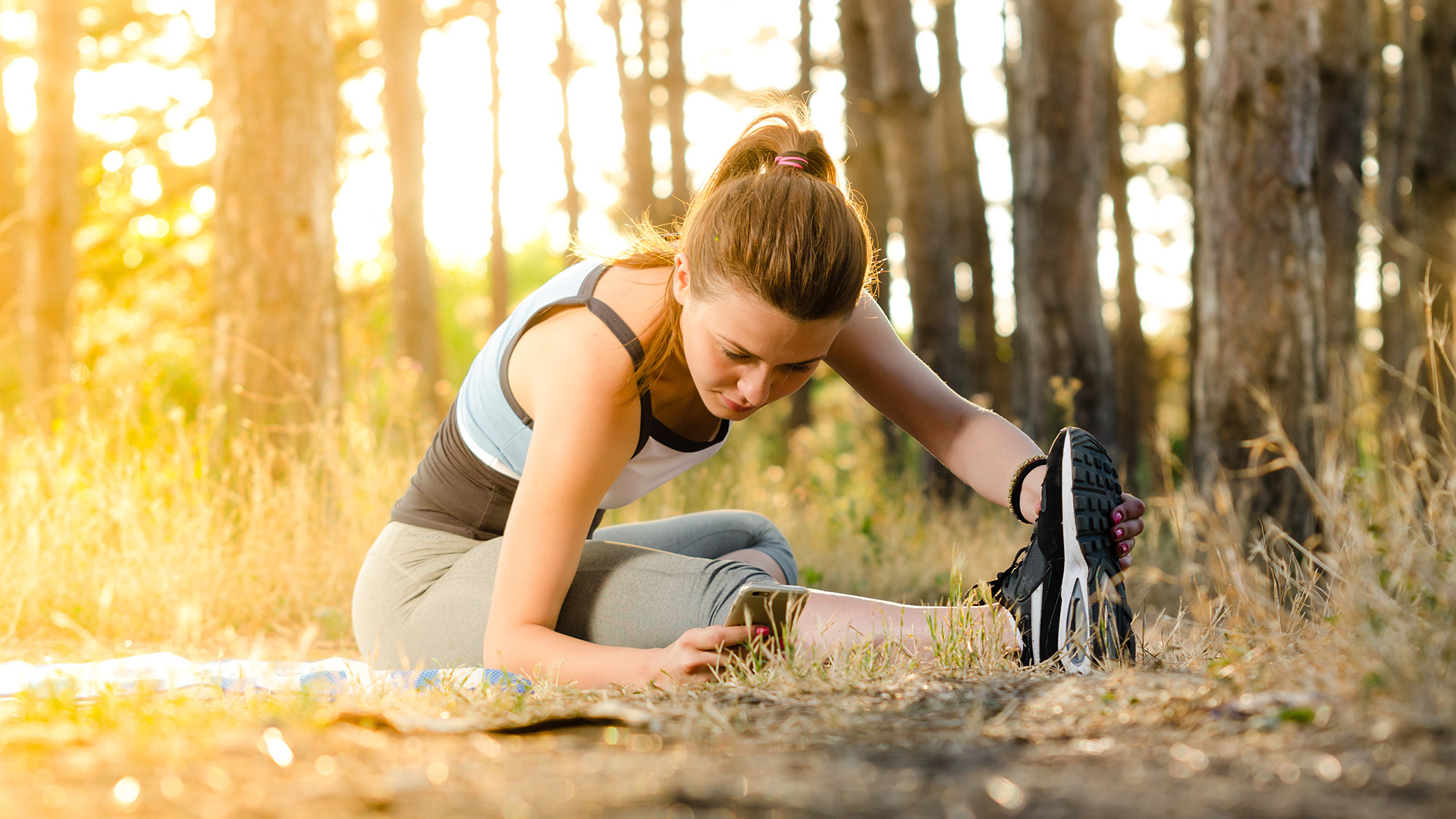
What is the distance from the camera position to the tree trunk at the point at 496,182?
1452 cm

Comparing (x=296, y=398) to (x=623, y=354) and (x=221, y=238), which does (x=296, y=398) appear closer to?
(x=221, y=238)

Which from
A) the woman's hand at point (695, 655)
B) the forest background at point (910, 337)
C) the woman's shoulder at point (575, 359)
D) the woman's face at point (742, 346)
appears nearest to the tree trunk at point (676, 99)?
the forest background at point (910, 337)

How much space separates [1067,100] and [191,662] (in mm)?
5882

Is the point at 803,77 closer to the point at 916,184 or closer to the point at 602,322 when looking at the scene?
the point at 916,184

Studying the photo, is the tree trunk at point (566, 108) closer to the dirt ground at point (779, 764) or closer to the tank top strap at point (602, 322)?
the tank top strap at point (602, 322)

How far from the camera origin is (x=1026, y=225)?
Result: 6.86m

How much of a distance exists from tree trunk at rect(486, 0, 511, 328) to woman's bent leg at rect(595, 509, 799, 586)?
10698mm

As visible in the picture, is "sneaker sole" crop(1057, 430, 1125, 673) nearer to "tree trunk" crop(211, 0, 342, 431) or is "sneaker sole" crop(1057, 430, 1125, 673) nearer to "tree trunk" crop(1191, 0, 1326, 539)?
"tree trunk" crop(1191, 0, 1326, 539)

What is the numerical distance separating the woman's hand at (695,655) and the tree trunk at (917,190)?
17.6 feet

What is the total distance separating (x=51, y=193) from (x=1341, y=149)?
32.5 ft

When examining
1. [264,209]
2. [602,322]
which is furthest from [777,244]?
[264,209]

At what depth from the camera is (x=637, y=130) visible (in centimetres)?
1148

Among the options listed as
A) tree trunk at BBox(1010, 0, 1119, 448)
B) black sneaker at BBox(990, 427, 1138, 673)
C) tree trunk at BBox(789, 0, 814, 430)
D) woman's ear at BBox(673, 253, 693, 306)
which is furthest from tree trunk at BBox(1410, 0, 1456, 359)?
woman's ear at BBox(673, 253, 693, 306)

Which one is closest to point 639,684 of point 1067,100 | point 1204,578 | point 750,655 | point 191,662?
point 750,655
